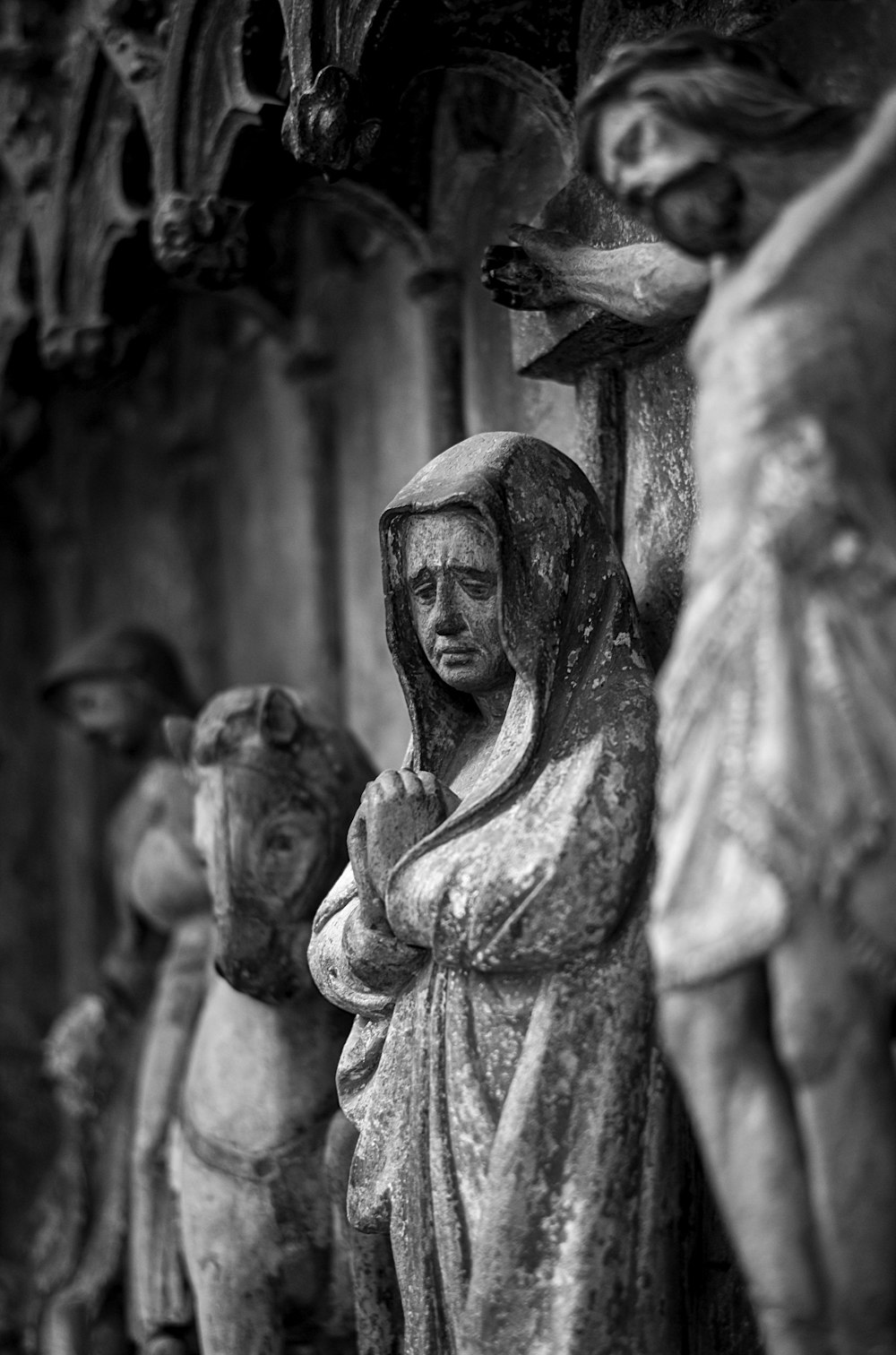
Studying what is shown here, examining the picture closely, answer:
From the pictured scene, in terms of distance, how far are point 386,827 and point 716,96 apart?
1295 mm

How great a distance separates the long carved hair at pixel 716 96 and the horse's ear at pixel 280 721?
1.68 metres

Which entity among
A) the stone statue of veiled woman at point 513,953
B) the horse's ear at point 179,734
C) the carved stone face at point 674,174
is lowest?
the stone statue of veiled woman at point 513,953

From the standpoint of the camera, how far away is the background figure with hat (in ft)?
15.5

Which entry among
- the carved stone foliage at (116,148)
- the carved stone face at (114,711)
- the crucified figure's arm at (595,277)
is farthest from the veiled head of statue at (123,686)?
the crucified figure's arm at (595,277)

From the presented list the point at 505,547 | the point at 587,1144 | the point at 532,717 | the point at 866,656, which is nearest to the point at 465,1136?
the point at 587,1144

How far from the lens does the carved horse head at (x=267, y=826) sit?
3.93 meters

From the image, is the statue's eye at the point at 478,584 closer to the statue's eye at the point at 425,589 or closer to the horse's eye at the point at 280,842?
the statue's eye at the point at 425,589

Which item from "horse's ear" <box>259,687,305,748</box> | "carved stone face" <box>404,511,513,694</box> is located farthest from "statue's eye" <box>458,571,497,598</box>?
"horse's ear" <box>259,687,305,748</box>

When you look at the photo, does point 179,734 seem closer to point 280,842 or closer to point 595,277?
point 280,842

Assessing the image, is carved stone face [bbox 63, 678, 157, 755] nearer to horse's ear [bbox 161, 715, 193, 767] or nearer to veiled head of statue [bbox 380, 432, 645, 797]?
horse's ear [bbox 161, 715, 193, 767]

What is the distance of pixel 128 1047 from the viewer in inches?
202

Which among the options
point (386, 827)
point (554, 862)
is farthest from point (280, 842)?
point (554, 862)

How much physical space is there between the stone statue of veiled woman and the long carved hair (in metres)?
0.85

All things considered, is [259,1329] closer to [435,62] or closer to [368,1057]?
[368,1057]
